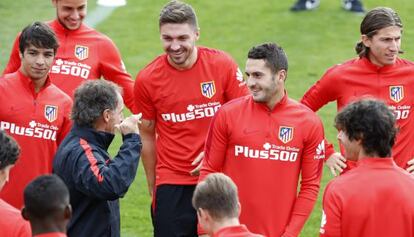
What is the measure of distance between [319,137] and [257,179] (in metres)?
0.53

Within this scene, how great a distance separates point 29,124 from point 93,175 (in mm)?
Answer: 1238

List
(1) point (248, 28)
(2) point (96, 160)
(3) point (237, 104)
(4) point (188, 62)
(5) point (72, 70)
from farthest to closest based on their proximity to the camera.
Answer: (1) point (248, 28)
(5) point (72, 70)
(4) point (188, 62)
(3) point (237, 104)
(2) point (96, 160)

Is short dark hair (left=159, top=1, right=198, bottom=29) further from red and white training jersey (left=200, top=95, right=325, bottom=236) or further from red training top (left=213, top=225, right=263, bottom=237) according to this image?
red training top (left=213, top=225, right=263, bottom=237)

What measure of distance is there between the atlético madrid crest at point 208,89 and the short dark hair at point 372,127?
2.13m

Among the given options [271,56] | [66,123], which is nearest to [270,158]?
[271,56]

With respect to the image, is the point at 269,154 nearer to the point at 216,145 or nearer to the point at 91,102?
the point at 216,145

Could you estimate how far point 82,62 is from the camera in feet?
29.3

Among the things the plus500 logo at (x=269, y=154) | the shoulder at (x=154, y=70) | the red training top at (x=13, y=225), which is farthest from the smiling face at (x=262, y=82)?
the red training top at (x=13, y=225)

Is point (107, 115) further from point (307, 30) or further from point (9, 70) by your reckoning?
point (307, 30)

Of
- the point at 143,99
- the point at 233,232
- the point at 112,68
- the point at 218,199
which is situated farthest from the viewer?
the point at 112,68

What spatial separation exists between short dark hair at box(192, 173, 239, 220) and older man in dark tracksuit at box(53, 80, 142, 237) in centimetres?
122

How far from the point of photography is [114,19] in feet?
57.8

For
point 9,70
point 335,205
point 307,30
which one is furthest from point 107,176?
point 307,30

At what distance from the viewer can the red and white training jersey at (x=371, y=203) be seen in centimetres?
631
